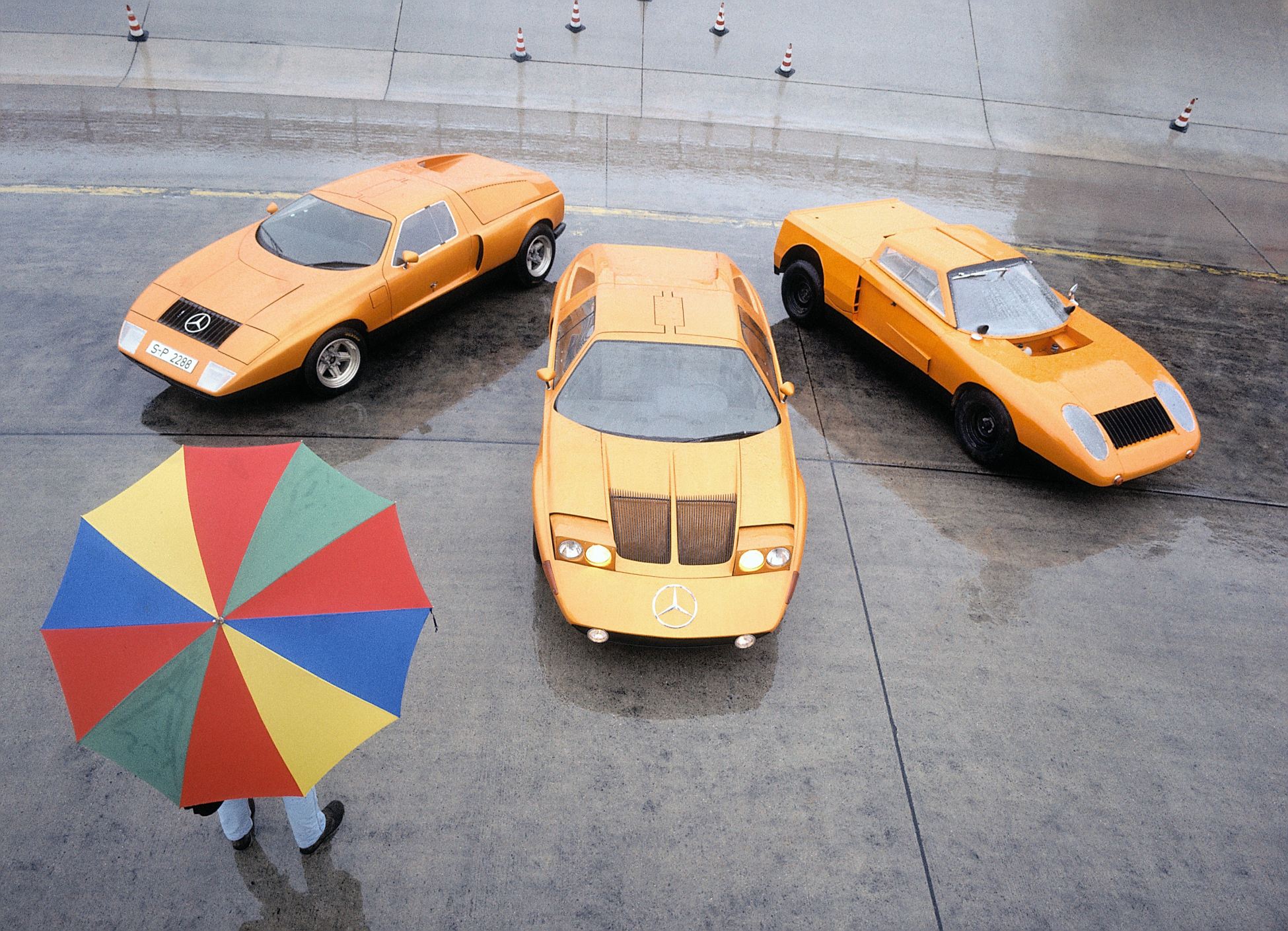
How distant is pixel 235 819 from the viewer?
3451mm

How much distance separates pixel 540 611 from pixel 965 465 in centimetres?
357

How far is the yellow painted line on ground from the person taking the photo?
Answer: 877cm

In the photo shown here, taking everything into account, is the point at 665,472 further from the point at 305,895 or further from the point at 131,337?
the point at 131,337

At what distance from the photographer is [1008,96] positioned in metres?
12.7

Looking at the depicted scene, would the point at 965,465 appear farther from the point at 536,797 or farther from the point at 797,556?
the point at 536,797

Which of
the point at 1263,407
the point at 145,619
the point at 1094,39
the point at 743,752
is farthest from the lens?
the point at 1094,39

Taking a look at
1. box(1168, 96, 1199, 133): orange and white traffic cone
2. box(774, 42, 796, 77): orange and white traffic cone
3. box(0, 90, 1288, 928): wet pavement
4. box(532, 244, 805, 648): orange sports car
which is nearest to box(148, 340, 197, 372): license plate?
box(0, 90, 1288, 928): wet pavement

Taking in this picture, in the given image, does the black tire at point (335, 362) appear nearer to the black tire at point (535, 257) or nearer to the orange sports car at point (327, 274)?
the orange sports car at point (327, 274)

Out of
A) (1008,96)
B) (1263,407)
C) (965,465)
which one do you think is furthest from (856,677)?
(1008,96)

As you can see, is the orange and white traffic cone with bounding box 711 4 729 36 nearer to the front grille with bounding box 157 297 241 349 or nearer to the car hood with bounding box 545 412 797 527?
the front grille with bounding box 157 297 241 349

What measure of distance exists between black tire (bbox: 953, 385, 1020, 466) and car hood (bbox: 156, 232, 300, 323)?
5.19 meters

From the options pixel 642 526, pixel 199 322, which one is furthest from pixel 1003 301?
pixel 199 322

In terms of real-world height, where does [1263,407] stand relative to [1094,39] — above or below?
below

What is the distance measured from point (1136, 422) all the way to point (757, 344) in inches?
112
